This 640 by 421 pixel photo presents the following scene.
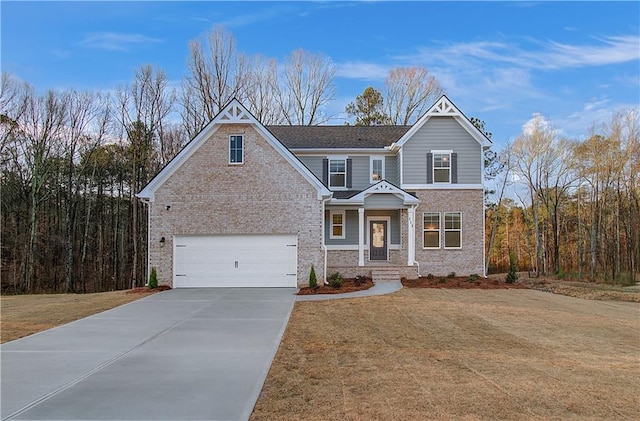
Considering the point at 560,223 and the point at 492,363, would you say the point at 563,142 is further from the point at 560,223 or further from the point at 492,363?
the point at 492,363

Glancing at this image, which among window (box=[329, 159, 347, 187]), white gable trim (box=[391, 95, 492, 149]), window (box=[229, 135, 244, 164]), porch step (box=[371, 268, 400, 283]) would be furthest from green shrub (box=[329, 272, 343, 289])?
white gable trim (box=[391, 95, 492, 149])

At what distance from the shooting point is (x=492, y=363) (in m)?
6.99

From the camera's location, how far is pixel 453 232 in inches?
792

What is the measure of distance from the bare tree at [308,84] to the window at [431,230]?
15881 millimetres

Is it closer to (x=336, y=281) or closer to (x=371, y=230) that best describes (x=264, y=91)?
(x=371, y=230)

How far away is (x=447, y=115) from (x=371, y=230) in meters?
6.28

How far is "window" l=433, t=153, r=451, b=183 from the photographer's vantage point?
20266 millimetres

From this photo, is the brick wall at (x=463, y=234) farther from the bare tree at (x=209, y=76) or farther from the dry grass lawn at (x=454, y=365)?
the bare tree at (x=209, y=76)

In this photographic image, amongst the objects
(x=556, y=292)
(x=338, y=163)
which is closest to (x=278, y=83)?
(x=338, y=163)

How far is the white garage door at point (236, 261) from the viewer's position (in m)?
16.9

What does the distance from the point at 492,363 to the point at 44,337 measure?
851 centimetres

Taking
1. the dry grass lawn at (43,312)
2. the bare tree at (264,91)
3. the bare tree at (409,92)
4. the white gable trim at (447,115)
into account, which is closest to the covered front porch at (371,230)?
the white gable trim at (447,115)

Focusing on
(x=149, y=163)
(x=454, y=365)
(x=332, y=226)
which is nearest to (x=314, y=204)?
(x=332, y=226)

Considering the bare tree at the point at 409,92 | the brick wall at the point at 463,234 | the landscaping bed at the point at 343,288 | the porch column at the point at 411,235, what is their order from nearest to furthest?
1. the landscaping bed at the point at 343,288
2. the porch column at the point at 411,235
3. the brick wall at the point at 463,234
4. the bare tree at the point at 409,92
